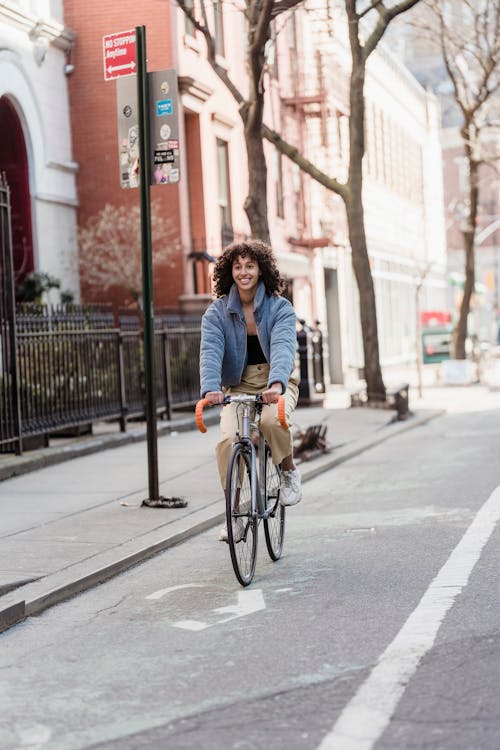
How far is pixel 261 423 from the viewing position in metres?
7.79

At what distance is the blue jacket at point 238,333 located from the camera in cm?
766

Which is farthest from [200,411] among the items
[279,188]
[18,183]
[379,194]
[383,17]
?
[379,194]

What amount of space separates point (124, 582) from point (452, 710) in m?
3.51

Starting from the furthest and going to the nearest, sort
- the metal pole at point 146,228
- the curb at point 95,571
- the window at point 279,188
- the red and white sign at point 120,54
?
the window at point 279,188 < the red and white sign at point 120,54 < the metal pole at point 146,228 < the curb at point 95,571

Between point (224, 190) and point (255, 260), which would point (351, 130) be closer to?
point (224, 190)

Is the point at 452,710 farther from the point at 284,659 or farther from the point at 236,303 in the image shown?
the point at 236,303

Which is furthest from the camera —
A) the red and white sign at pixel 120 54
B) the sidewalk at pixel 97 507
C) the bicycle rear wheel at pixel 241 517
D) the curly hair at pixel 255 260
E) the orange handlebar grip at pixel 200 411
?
the red and white sign at pixel 120 54

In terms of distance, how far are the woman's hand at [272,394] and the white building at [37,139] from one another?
542 inches

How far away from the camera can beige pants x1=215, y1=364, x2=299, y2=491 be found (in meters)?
7.66

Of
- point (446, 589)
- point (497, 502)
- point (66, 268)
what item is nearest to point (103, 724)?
point (446, 589)

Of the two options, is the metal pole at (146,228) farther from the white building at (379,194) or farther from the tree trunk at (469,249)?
the tree trunk at (469,249)

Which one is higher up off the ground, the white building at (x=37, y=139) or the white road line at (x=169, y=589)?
the white building at (x=37, y=139)

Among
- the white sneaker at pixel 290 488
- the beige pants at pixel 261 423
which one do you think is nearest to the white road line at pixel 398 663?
the white sneaker at pixel 290 488

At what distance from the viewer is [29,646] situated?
20.8ft
